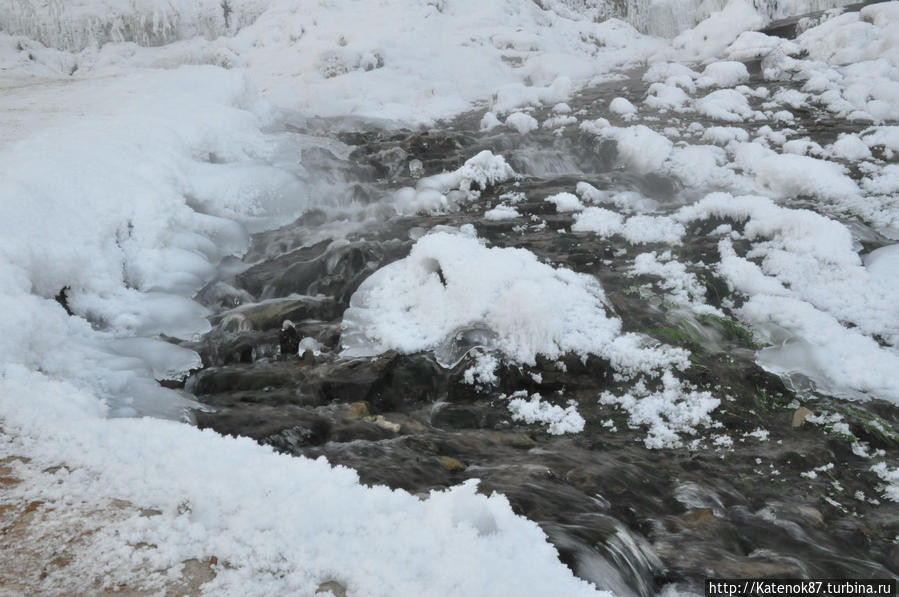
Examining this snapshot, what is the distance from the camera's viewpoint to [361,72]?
46.6 feet

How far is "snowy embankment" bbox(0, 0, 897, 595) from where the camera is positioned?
1.78 meters

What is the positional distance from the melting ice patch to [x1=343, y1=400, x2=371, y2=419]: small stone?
0.58m

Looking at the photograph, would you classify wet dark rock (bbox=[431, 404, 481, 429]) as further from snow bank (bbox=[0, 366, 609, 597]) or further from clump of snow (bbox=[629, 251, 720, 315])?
clump of snow (bbox=[629, 251, 720, 315])

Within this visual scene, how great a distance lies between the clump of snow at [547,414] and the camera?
3645 mm

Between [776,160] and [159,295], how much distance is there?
6.90 meters

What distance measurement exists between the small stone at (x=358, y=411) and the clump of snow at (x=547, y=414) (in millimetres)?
921

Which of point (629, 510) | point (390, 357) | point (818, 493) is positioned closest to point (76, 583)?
point (629, 510)

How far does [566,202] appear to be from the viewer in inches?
278

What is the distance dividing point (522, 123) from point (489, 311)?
281 inches

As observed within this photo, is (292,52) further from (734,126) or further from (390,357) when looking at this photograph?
(390,357)

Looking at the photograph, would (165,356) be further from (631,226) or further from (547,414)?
(631,226)

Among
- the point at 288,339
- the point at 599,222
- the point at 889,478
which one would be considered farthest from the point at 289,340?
the point at 889,478

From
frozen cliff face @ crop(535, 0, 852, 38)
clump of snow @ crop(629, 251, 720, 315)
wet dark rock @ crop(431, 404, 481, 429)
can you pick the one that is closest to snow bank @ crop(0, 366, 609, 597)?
wet dark rock @ crop(431, 404, 481, 429)

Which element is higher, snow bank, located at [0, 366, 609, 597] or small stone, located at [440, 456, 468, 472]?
snow bank, located at [0, 366, 609, 597]
